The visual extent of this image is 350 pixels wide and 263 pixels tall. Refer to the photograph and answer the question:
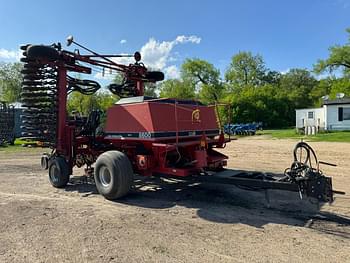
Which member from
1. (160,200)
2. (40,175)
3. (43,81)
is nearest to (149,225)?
(160,200)

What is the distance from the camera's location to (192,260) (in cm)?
395

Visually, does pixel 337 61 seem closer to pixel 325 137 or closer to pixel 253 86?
pixel 253 86

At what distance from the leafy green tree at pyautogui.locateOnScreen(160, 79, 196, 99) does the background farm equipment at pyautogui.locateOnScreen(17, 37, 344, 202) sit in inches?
1854

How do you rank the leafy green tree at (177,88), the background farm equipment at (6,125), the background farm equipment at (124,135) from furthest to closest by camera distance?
the leafy green tree at (177,88) < the background farm equipment at (6,125) < the background farm equipment at (124,135)

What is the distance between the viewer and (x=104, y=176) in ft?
23.4

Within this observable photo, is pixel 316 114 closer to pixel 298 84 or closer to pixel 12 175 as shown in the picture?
pixel 12 175

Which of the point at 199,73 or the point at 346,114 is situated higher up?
the point at 199,73

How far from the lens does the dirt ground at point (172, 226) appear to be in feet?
13.5

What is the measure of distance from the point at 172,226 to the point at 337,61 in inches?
1852

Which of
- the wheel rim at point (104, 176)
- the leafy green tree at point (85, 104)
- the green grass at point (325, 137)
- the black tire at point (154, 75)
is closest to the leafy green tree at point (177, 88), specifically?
the green grass at point (325, 137)

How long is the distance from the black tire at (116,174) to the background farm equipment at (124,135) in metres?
0.02

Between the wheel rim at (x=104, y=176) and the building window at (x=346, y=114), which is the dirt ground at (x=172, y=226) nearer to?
the wheel rim at (x=104, y=176)

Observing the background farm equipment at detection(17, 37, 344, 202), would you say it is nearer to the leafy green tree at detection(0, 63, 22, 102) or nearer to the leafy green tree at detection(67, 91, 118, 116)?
the leafy green tree at detection(67, 91, 118, 116)

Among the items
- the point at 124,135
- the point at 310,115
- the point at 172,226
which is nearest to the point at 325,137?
the point at 310,115
